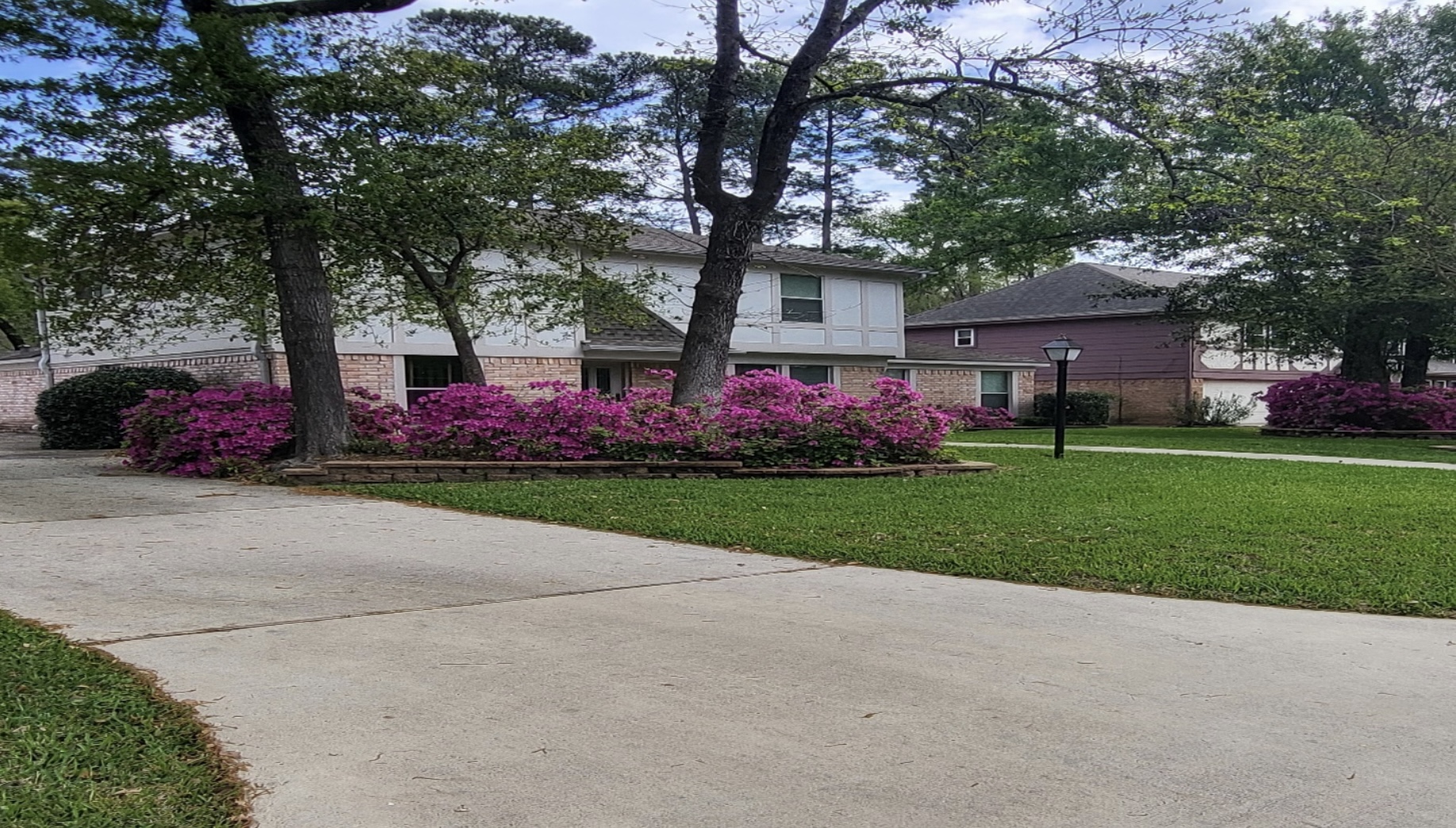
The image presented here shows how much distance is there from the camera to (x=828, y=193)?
1510 inches

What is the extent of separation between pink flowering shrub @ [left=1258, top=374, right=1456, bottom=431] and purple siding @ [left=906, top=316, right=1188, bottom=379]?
278 inches

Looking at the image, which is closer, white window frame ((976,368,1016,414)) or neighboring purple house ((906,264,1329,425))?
white window frame ((976,368,1016,414))

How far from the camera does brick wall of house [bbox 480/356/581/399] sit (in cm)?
2027

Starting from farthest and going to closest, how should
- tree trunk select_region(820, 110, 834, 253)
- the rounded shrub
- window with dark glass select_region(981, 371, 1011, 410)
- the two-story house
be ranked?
tree trunk select_region(820, 110, 834, 253), window with dark glass select_region(981, 371, 1011, 410), the two-story house, the rounded shrub

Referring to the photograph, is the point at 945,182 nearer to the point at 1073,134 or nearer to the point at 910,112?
the point at 1073,134

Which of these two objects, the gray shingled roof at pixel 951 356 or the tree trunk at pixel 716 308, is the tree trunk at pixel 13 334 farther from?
the tree trunk at pixel 716 308

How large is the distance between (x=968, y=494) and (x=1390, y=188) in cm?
1385

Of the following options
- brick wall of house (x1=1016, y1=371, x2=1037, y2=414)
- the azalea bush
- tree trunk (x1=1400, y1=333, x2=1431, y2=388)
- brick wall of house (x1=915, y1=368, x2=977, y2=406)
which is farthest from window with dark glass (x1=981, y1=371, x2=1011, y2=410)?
the azalea bush

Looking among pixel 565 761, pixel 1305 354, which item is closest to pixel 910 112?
pixel 565 761

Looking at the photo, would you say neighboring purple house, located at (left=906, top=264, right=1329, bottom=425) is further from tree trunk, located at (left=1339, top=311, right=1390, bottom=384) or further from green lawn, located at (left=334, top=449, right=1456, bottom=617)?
green lawn, located at (left=334, top=449, right=1456, bottom=617)

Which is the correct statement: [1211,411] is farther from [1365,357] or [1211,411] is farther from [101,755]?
[101,755]

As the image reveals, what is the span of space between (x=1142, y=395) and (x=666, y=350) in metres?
19.1

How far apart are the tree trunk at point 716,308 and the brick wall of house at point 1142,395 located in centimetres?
2117

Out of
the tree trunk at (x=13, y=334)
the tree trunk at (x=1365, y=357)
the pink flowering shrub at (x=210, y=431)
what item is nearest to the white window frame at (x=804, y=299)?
the tree trunk at (x=1365, y=357)
